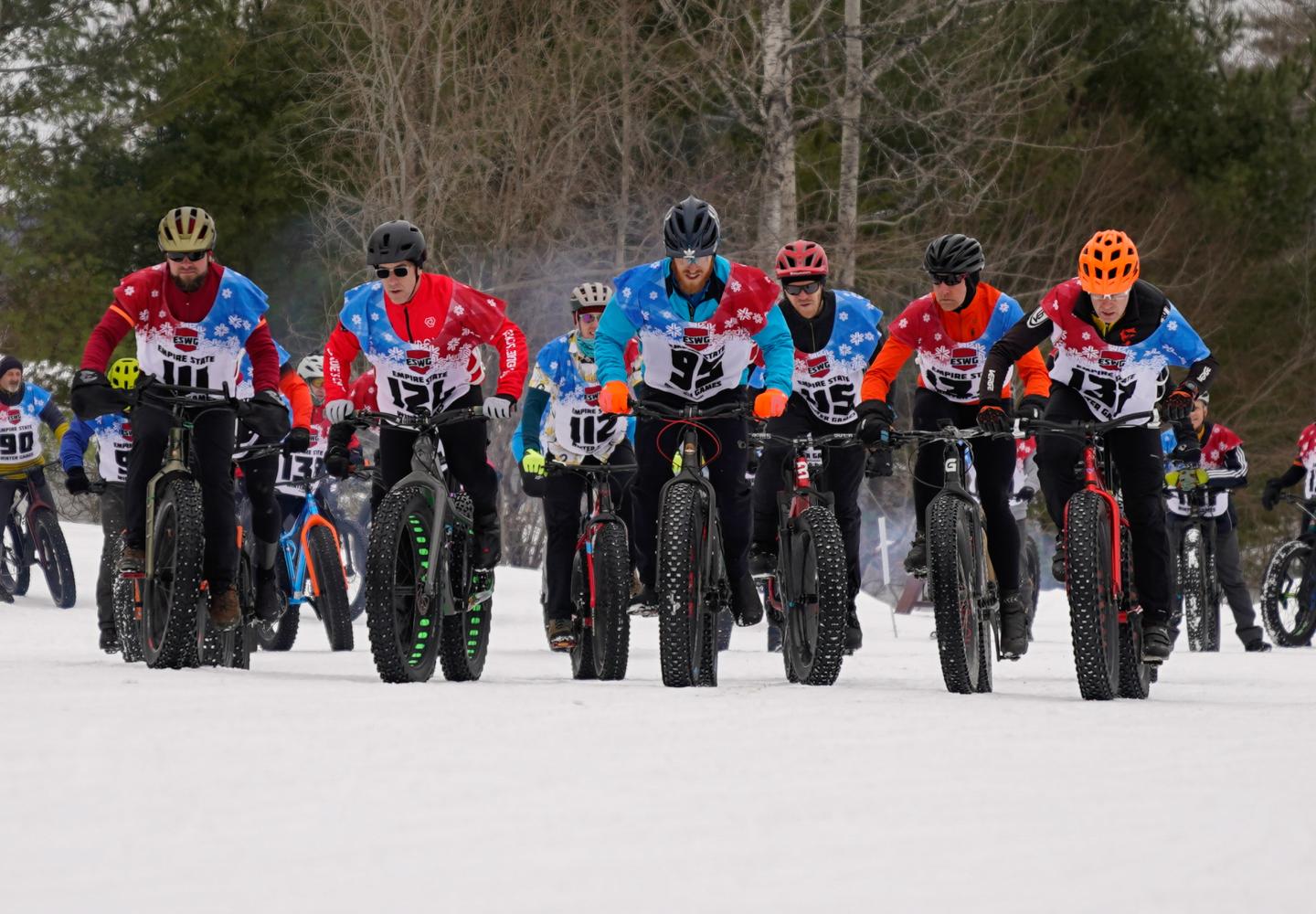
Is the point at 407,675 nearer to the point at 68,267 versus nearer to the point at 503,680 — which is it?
the point at 503,680

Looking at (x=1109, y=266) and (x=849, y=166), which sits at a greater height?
(x=849, y=166)

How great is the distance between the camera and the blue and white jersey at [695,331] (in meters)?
9.12

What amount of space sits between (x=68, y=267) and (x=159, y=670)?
22.0 metres

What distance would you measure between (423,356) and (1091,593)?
2952mm

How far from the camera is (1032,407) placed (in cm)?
893

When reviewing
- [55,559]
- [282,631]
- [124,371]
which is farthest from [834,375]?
[55,559]

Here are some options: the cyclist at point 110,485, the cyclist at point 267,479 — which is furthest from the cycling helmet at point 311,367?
the cyclist at point 267,479

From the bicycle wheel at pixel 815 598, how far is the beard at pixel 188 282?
281cm

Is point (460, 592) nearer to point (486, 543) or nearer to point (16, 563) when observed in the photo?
point (486, 543)

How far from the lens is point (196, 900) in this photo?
4.17m

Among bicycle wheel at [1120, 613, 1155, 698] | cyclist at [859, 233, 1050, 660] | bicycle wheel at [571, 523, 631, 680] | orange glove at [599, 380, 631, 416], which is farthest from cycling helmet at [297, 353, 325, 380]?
bicycle wheel at [1120, 613, 1155, 698]

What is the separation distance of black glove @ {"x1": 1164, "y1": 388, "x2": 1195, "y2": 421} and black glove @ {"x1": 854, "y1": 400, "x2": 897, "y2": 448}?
1206mm

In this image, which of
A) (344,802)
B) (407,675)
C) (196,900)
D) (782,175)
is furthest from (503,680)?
(782,175)

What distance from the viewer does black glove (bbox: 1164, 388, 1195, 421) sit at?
877cm
